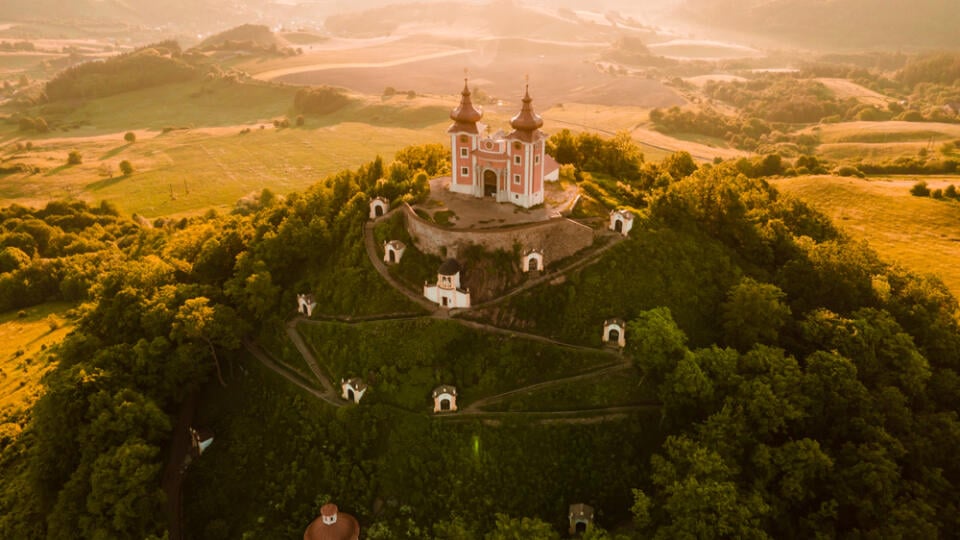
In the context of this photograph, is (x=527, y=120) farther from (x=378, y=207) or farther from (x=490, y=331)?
(x=490, y=331)

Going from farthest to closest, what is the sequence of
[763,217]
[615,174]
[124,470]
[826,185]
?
[826,185] < [615,174] < [763,217] < [124,470]

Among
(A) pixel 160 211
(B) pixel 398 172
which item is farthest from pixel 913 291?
(A) pixel 160 211

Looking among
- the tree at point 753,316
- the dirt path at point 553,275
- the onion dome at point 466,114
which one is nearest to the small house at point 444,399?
the dirt path at point 553,275

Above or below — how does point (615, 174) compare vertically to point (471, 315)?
above

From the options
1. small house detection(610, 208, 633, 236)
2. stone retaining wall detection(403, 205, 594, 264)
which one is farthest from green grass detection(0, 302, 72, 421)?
small house detection(610, 208, 633, 236)

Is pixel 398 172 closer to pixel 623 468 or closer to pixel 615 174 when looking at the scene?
pixel 615 174

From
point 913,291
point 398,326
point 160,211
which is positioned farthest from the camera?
point 160,211

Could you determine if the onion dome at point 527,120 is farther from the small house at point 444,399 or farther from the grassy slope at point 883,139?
the grassy slope at point 883,139
